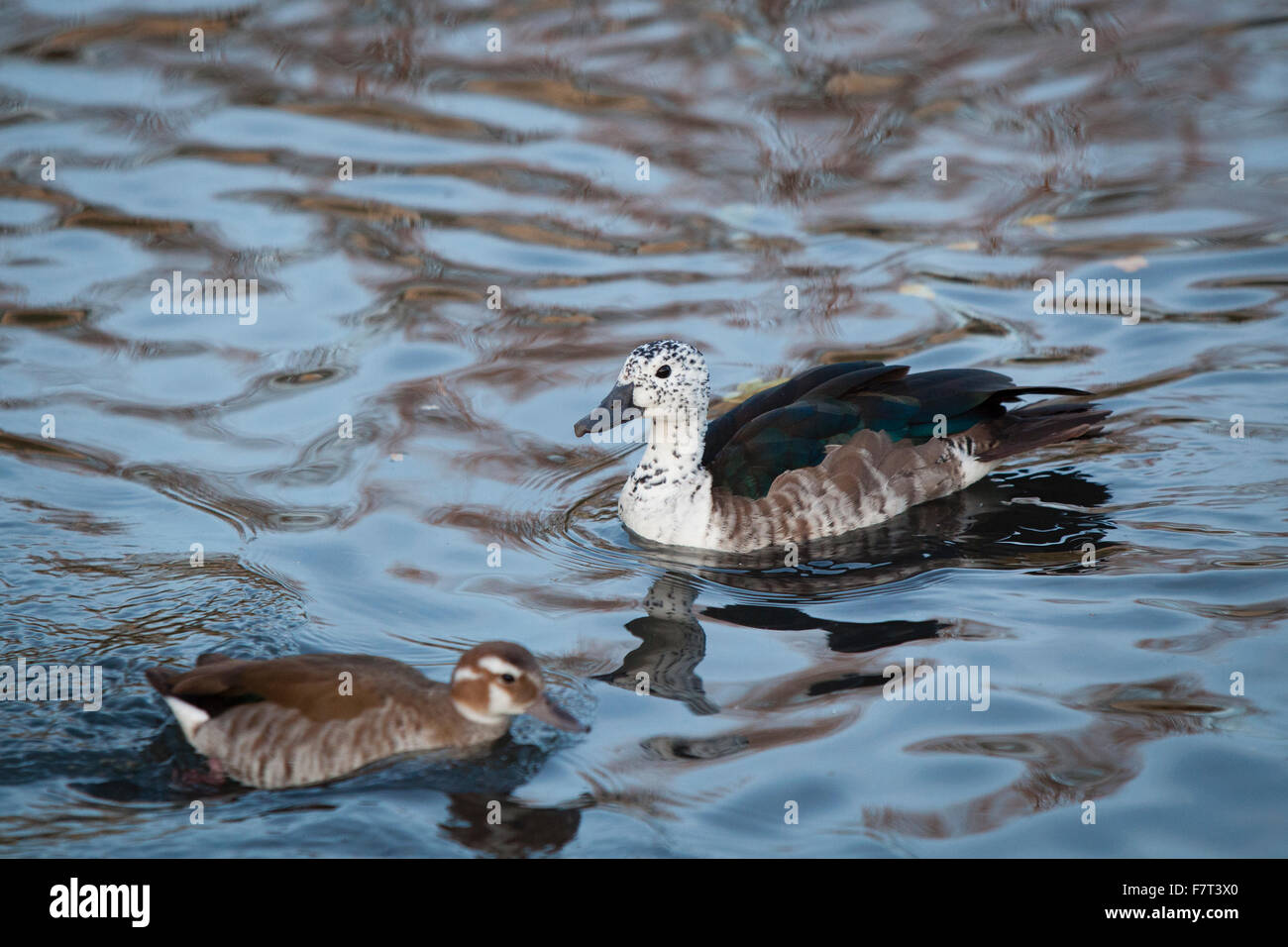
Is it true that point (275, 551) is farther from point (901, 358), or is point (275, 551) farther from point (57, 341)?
point (901, 358)

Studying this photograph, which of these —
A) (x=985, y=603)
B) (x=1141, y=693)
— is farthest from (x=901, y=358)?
(x=1141, y=693)

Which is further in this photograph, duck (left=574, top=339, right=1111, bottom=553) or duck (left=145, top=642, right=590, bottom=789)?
duck (left=574, top=339, right=1111, bottom=553)

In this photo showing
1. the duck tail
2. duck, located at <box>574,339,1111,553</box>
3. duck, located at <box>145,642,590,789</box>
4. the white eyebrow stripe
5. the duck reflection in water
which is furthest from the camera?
the duck tail

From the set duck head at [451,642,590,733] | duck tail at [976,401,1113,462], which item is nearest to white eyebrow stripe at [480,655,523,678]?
duck head at [451,642,590,733]

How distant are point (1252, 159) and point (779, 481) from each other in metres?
8.13

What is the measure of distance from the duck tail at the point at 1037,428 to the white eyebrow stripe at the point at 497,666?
13.5 ft

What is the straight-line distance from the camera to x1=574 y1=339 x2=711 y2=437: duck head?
Result: 357 inches

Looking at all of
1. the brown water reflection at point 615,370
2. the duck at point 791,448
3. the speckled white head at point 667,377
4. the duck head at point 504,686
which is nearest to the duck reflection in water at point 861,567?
the brown water reflection at point 615,370

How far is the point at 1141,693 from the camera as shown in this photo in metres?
7.10

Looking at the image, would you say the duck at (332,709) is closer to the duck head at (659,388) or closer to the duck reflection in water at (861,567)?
the duck reflection in water at (861,567)

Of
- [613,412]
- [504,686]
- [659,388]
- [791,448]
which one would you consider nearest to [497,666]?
[504,686]

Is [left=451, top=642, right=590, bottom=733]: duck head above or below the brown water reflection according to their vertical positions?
below

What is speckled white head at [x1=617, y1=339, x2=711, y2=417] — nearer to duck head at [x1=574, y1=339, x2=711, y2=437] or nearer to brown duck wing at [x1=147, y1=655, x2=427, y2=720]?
duck head at [x1=574, y1=339, x2=711, y2=437]

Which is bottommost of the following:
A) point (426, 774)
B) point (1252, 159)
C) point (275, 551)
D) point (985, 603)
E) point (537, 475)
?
point (426, 774)
